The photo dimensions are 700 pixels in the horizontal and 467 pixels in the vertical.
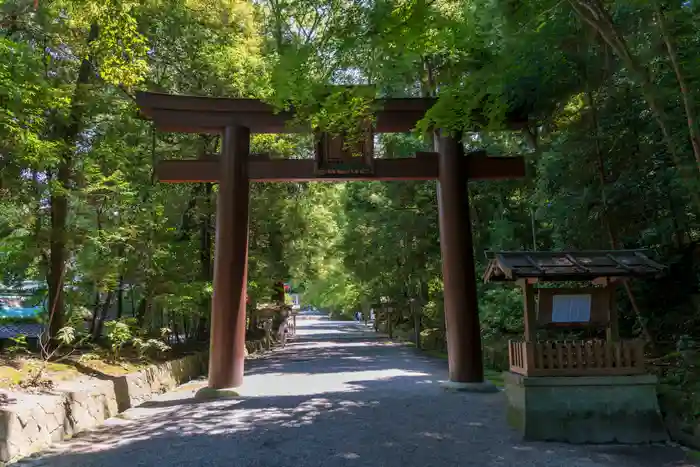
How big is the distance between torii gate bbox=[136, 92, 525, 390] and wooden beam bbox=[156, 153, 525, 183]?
2 centimetres

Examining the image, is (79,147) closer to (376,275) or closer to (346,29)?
(346,29)

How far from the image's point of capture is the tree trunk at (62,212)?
10.3 m

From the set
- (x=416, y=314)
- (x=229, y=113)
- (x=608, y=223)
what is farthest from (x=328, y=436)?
(x=416, y=314)

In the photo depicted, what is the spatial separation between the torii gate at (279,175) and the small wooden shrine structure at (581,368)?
336 cm

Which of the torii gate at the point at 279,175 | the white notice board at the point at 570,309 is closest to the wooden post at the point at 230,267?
the torii gate at the point at 279,175

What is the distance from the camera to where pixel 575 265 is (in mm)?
6465

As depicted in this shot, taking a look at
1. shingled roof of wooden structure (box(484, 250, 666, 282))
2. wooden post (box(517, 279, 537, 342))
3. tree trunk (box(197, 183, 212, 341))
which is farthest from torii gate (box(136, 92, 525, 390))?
tree trunk (box(197, 183, 212, 341))

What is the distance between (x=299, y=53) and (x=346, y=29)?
2.26 feet

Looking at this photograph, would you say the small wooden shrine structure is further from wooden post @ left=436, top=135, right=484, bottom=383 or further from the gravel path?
wooden post @ left=436, top=135, right=484, bottom=383

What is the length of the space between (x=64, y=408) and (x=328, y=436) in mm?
3668

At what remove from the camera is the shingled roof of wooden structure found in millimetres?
6309

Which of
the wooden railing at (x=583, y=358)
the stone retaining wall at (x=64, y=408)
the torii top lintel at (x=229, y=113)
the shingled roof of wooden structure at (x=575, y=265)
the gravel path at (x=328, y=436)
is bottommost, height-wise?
the gravel path at (x=328, y=436)

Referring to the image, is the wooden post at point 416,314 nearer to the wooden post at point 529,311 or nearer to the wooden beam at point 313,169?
the wooden beam at point 313,169

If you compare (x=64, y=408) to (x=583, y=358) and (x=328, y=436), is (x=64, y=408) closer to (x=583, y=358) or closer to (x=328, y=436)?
(x=328, y=436)
